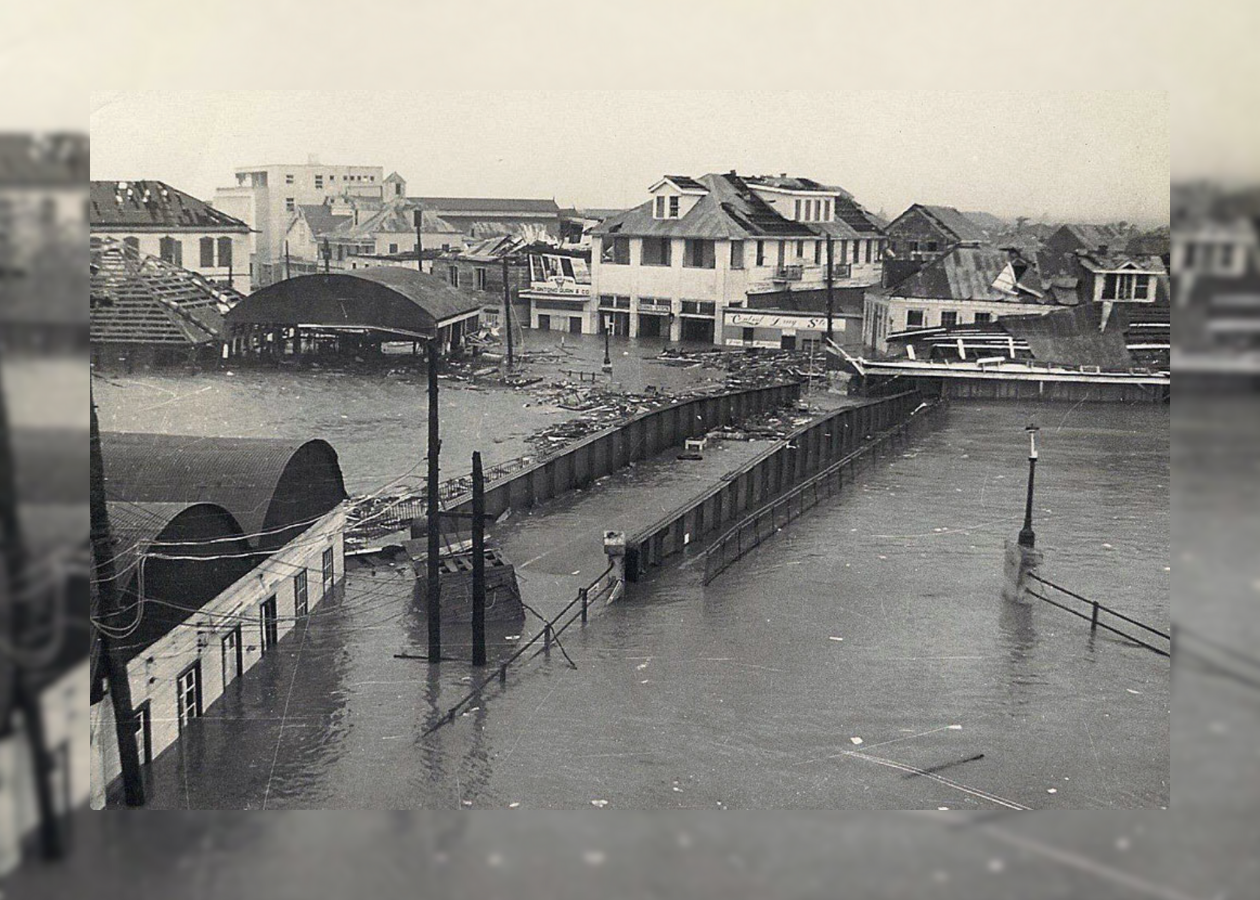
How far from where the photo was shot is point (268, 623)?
385 centimetres

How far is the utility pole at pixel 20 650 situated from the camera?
7.54 ft

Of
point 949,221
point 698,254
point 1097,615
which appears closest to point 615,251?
Result: point 698,254

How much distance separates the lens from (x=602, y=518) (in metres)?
4.03

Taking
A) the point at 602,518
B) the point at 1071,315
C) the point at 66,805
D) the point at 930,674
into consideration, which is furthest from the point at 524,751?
the point at 1071,315

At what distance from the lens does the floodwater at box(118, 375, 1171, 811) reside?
356 centimetres

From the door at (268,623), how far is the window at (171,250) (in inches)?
41.3

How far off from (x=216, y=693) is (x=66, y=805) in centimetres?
139

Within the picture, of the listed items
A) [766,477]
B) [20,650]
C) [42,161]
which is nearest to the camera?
[20,650]

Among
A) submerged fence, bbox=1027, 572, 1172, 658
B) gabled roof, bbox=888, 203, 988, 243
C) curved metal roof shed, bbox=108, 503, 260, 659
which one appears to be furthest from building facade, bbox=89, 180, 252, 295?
submerged fence, bbox=1027, 572, 1172, 658

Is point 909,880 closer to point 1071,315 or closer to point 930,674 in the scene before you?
point 930,674

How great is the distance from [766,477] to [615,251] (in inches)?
33.7

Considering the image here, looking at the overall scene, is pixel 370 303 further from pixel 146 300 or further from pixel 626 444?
pixel 626 444

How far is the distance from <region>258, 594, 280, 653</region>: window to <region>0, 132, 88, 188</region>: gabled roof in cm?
155

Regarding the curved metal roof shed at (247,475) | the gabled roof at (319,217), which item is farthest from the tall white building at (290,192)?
the curved metal roof shed at (247,475)
